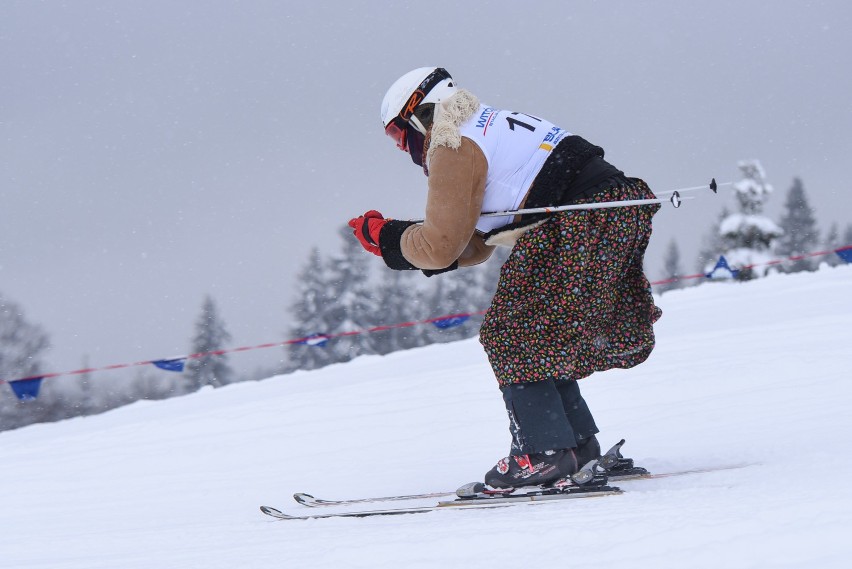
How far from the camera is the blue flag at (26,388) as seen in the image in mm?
10703

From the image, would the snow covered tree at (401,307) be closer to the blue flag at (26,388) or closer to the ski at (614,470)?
the blue flag at (26,388)

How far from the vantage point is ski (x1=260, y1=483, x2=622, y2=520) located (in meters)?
2.84

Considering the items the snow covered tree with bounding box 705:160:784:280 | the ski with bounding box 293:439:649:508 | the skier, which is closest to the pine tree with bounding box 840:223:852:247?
the snow covered tree with bounding box 705:160:784:280

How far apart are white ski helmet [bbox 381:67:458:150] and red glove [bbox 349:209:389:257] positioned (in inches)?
14.8

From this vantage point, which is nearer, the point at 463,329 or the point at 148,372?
the point at 463,329

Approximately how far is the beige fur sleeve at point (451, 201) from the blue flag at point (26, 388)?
368 inches

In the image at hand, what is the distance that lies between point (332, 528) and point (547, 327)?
3.45 feet

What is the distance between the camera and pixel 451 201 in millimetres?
2883

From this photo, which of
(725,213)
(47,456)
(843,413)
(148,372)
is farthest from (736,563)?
(148,372)

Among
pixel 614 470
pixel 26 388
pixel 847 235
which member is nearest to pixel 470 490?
pixel 614 470

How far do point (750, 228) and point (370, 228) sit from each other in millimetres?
28308

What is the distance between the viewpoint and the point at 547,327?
9.78 feet

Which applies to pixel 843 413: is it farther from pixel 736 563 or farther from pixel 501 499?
pixel 736 563

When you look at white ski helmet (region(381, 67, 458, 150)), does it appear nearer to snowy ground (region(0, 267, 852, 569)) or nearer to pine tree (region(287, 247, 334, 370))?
snowy ground (region(0, 267, 852, 569))
